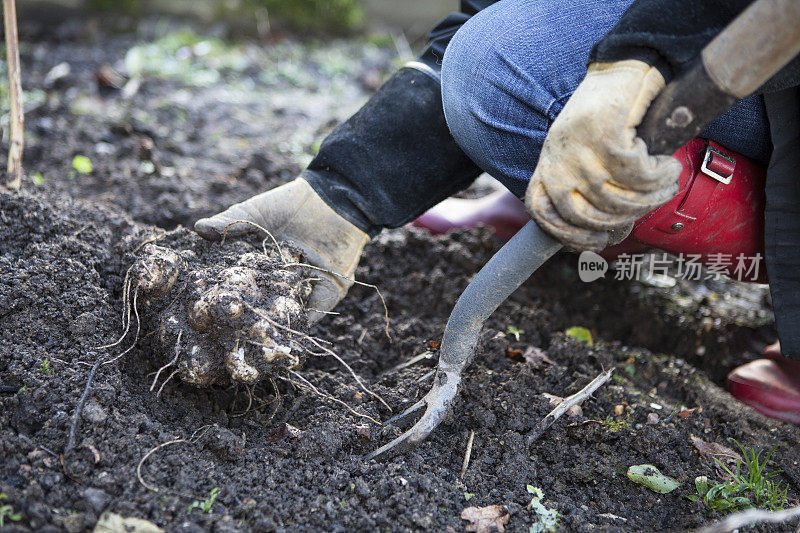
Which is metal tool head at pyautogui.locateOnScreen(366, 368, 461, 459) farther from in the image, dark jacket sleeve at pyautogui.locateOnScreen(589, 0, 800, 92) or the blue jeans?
dark jacket sleeve at pyautogui.locateOnScreen(589, 0, 800, 92)

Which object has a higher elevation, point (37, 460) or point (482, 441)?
point (37, 460)

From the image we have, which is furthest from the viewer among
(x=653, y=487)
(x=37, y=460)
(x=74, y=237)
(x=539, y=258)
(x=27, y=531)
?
(x=74, y=237)

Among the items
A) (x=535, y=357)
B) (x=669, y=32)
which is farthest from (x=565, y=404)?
(x=669, y=32)

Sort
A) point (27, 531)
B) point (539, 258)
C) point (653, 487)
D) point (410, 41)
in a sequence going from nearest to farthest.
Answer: point (27, 531) < point (539, 258) < point (653, 487) < point (410, 41)

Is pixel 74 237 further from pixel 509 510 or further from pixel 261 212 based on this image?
pixel 509 510

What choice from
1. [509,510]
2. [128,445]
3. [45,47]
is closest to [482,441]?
[509,510]

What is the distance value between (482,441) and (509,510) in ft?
0.79

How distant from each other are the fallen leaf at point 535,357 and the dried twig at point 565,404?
0.51 feet

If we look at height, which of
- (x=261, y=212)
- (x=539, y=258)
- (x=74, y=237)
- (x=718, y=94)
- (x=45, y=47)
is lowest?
(x=45, y=47)

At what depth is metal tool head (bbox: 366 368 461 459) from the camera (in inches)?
61.0

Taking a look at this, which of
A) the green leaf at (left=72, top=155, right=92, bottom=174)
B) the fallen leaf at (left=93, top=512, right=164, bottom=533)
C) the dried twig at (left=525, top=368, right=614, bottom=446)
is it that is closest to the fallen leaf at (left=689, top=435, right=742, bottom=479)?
the dried twig at (left=525, top=368, right=614, bottom=446)

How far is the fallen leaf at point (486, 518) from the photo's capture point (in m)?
1.38

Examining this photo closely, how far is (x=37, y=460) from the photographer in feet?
4.22

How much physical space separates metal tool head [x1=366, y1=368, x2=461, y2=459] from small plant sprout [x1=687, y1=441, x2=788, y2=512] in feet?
2.23
